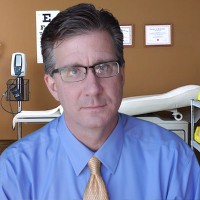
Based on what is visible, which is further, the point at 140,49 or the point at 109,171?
the point at 140,49

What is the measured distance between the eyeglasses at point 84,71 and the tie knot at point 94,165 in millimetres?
246

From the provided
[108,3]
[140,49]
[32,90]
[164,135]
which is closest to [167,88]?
[140,49]

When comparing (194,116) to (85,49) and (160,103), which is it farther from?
(85,49)

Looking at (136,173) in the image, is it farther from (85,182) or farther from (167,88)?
(167,88)

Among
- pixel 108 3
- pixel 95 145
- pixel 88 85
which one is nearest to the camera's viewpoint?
pixel 88 85

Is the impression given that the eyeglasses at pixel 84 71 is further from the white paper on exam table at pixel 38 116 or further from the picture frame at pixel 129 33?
the picture frame at pixel 129 33

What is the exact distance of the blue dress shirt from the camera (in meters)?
1.02

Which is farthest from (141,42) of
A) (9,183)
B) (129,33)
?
(9,183)

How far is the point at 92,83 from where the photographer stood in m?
0.96

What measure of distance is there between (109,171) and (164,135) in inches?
9.1

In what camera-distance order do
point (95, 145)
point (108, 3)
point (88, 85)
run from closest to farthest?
point (88, 85)
point (95, 145)
point (108, 3)

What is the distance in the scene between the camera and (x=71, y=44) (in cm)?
98

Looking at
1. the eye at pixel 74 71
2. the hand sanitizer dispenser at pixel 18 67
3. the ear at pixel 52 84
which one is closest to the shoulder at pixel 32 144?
the ear at pixel 52 84

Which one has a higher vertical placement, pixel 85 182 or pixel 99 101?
pixel 99 101
